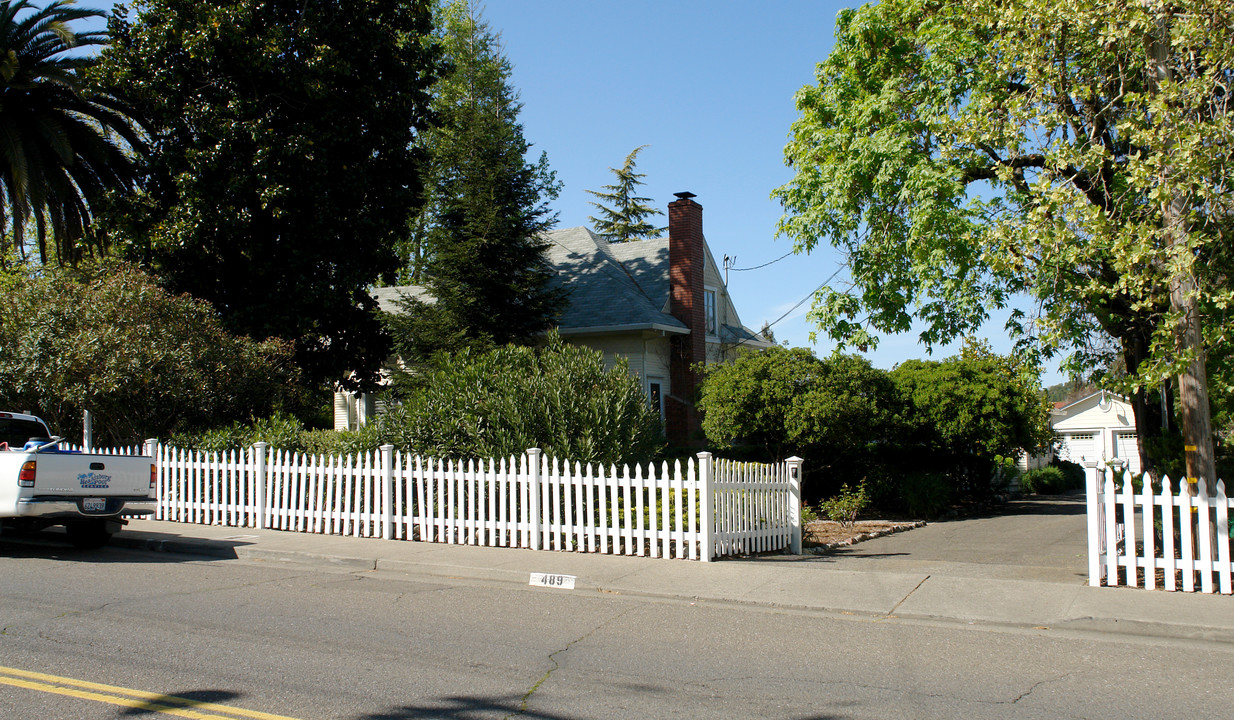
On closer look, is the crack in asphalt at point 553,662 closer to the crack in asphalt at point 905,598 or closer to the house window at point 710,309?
the crack in asphalt at point 905,598

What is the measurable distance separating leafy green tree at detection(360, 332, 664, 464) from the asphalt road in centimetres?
359

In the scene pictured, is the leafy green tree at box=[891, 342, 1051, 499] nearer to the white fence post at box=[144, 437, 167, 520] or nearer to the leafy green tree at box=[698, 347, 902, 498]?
the leafy green tree at box=[698, 347, 902, 498]

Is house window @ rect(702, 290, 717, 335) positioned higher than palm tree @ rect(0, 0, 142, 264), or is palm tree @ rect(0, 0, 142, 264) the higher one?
palm tree @ rect(0, 0, 142, 264)

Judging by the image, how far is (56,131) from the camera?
64.6ft

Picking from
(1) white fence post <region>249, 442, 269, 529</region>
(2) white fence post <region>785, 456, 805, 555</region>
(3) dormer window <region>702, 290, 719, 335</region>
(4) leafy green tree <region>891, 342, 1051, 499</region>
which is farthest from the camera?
(3) dormer window <region>702, 290, 719, 335</region>

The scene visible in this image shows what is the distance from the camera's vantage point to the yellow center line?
4746 millimetres

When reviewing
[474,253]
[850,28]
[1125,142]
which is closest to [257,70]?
[474,253]

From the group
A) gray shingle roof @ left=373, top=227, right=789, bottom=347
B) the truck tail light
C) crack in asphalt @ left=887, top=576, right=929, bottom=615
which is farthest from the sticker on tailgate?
gray shingle roof @ left=373, top=227, right=789, bottom=347

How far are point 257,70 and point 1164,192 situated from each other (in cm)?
1929

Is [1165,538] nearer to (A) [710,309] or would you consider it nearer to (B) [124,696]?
(B) [124,696]

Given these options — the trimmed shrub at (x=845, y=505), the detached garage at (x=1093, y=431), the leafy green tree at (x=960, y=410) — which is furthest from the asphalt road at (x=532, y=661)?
the detached garage at (x=1093, y=431)

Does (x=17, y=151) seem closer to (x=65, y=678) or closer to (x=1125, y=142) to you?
(x=65, y=678)

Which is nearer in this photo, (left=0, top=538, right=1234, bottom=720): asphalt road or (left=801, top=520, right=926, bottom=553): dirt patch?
(left=0, top=538, right=1234, bottom=720): asphalt road

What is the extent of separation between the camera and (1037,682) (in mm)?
5660
